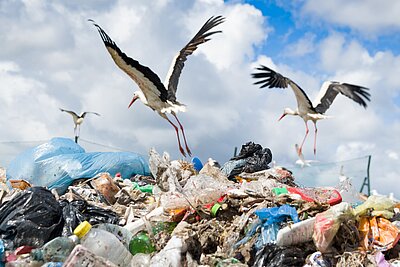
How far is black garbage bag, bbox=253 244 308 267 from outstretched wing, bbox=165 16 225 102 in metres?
5.01

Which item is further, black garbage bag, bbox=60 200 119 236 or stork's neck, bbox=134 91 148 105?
stork's neck, bbox=134 91 148 105

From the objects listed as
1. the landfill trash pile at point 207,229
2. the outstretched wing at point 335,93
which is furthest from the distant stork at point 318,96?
the landfill trash pile at point 207,229

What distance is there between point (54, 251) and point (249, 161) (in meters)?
3.71

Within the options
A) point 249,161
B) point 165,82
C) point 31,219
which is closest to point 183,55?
point 165,82

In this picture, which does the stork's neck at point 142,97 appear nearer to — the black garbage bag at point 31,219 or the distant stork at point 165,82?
the distant stork at point 165,82

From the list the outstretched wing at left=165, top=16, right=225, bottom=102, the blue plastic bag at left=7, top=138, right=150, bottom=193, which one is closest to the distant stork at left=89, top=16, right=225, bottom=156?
the outstretched wing at left=165, top=16, right=225, bottom=102

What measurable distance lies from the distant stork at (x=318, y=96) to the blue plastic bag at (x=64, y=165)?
371 centimetres

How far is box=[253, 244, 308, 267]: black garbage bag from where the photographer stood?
3793mm

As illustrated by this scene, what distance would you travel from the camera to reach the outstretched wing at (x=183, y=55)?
8617mm

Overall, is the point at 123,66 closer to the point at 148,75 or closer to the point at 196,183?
the point at 148,75

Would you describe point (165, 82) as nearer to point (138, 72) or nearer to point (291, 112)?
point (138, 72)

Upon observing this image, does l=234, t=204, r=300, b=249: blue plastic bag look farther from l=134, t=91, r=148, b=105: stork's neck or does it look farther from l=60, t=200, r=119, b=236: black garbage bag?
l=134, t=91, r=148, b=105: stork's neck

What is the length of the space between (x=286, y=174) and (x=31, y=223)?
3209mm

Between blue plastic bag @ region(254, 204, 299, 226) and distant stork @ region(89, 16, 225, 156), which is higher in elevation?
distant stork @ region(89, 16, 225, 156)
